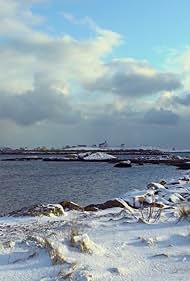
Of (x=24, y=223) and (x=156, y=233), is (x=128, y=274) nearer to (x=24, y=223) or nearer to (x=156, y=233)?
(x=156, y=233)

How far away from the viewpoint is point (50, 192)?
107ft

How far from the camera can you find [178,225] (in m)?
8.72

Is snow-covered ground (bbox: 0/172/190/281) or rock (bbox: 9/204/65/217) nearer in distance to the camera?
snow-covered ground (bbox: 0/172/190/281)

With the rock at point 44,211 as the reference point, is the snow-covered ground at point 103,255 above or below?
above

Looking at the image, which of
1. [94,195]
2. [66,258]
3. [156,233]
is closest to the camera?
[66,258]

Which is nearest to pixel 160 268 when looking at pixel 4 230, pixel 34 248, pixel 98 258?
pixel 98 258

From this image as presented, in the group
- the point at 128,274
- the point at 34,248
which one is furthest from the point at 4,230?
the point at 128,274

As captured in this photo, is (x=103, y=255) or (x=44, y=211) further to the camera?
(x=44, y=211)

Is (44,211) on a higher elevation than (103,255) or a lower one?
lower

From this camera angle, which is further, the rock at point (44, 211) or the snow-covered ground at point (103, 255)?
the rock at point (44, 211)

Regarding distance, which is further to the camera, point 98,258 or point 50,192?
point 50,192

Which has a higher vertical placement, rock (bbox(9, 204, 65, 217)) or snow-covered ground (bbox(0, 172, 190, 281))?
snow-covered ground (bbox(0, 172, 190, 281))

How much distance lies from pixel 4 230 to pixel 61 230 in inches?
63.5

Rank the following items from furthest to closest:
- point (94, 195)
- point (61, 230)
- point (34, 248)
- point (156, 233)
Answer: point (94, 195) < point (61, 230) < point (156, 233) < point (34, 248)
